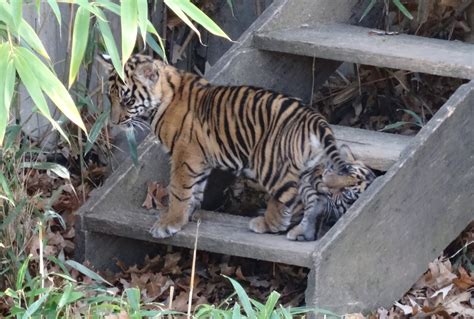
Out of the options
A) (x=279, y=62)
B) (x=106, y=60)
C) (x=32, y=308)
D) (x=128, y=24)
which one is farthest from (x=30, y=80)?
(x=279, y=62)

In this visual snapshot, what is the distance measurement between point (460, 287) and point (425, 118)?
1435mm

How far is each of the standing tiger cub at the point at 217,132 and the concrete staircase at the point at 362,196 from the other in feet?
0.52

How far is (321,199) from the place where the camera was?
5.05 metres

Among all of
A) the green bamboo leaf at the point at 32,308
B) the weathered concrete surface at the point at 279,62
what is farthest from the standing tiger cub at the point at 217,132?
the green bamboo leaf at the point at 32,308

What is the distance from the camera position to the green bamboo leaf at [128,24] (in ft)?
11.7

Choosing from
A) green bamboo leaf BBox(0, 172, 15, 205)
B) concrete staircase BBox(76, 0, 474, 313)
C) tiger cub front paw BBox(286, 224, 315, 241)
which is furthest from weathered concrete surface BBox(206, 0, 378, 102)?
green bamboo leaf BBox(0, 172, 15, 205)

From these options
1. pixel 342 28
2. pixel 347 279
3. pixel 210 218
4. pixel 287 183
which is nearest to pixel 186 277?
pixel 210 218

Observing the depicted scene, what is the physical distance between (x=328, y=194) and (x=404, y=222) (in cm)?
39

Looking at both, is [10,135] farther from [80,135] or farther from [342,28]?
[342,28]

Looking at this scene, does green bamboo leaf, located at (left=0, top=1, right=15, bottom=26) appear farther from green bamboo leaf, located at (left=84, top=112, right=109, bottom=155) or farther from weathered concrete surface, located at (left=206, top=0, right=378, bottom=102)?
weathered concrete surface, located at (left=206, top=0, right=378, bottom=102)

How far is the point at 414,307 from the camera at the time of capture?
4934mm

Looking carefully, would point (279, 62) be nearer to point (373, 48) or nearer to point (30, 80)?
point (373, 48)

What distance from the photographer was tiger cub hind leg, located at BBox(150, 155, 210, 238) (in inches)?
206

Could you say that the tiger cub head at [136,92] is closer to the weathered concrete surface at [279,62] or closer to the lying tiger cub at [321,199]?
the weathered concrete surface at [279,62]
